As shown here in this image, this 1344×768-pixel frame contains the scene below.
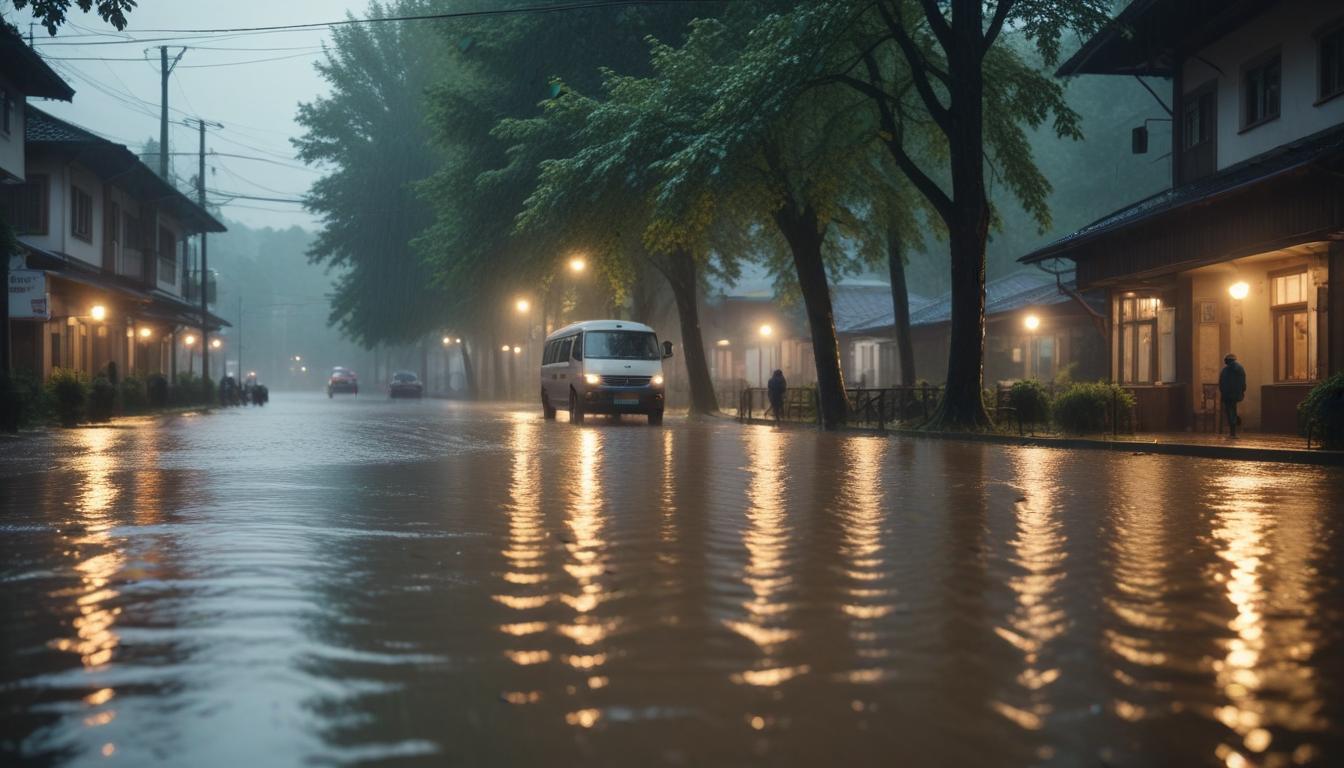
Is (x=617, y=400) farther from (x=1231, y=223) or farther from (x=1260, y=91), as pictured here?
(x=1260, y=91)

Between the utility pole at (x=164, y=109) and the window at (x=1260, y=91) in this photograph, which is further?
the utility pole at (x=164, y=109)

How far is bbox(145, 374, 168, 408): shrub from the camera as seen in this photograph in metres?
39.6

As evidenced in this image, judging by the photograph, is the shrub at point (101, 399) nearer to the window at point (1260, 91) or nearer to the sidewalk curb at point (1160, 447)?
the sidewalk curb at point (1160, 447)

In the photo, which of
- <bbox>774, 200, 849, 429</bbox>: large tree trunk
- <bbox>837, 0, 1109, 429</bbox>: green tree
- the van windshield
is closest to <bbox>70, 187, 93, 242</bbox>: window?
the van windshield

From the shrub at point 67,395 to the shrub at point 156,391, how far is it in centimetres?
1112

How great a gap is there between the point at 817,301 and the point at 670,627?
86.1 ft

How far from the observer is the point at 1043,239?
65.6 m

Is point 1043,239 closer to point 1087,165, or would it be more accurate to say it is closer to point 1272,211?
point 1087,165

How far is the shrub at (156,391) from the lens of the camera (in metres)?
39.6

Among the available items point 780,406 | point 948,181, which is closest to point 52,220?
point 780,406

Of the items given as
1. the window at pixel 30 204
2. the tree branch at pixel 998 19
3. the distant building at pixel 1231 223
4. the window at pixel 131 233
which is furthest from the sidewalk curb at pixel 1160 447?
the window at pixel 131 233

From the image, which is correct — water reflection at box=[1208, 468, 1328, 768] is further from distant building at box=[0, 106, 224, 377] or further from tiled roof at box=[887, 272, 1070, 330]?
tiled roof at box=[887, 272, 1070, 330]

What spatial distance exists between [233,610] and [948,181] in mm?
45382

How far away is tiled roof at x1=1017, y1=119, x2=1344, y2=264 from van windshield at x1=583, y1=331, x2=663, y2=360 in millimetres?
9462
